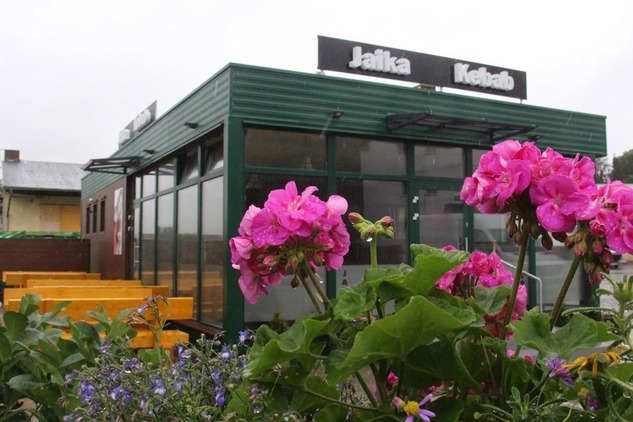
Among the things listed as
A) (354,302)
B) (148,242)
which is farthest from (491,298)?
(148,242)

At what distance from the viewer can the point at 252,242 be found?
1311mm

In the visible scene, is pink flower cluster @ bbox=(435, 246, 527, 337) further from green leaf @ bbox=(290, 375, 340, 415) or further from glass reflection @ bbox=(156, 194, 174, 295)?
glass reflection @ bbox=(156, 194, 174, 295)

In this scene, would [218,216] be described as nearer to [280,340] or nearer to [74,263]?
[280,340]

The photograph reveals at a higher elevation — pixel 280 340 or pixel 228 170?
pixel 228 170

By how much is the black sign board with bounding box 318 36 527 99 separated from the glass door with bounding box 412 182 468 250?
164 cm

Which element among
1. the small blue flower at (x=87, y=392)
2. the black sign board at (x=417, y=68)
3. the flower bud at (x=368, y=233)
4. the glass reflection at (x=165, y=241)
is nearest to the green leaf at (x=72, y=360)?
the small blue flower at (x=87, y=392)

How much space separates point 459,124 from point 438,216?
3.83ft

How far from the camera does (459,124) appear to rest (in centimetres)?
802

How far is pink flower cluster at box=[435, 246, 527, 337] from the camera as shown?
1.38 meters

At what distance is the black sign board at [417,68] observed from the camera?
8.09 meters

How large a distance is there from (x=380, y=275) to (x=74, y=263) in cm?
1547

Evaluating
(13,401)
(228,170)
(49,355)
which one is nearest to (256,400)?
(49,355)

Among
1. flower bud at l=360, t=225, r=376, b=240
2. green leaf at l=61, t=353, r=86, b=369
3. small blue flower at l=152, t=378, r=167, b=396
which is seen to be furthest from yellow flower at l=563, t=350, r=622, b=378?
green leaf at l=61, t=353, r=86, b=369

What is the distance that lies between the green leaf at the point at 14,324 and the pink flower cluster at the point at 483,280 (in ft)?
4.92
